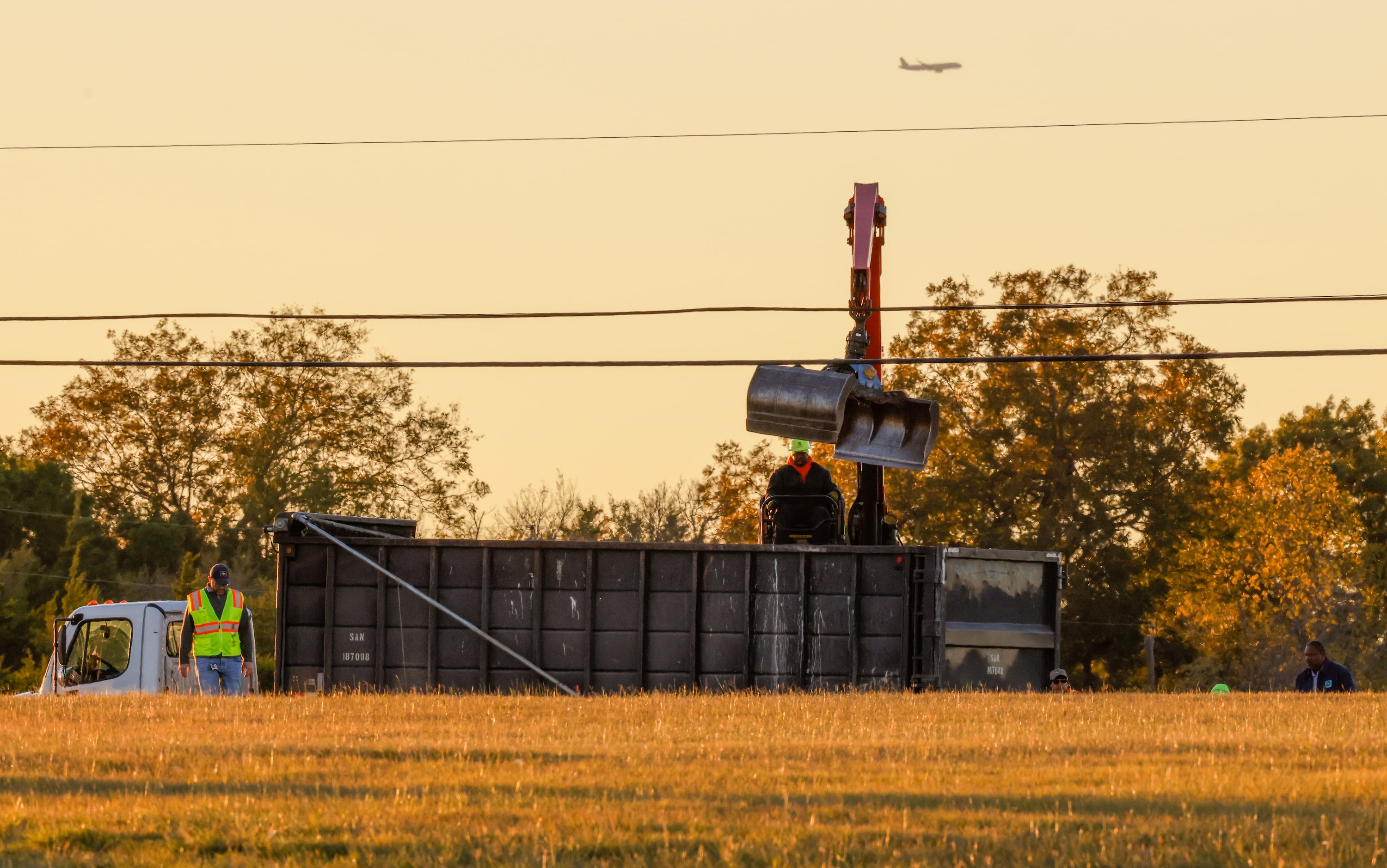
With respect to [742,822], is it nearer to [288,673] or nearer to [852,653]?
[852,653]

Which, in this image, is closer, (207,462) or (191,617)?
(191,617)

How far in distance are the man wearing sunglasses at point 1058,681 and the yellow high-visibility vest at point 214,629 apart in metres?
8.23

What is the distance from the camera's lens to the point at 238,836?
7785 mm

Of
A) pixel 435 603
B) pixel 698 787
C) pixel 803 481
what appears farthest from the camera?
pixel 803 481

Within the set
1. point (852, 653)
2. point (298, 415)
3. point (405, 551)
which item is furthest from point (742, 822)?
point (298, 415)

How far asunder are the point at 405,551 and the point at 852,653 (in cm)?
488

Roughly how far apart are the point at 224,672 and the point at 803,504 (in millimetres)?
6230

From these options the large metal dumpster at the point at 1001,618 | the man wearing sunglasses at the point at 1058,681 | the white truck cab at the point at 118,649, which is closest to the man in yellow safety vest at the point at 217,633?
the white truck cab at the point at 118,649

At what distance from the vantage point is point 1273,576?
49938 millimetres

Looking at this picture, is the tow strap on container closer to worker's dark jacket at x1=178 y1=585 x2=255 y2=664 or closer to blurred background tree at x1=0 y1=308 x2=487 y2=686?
worker's dark jacket at x1=178 y1=585 x2=255 y2=664

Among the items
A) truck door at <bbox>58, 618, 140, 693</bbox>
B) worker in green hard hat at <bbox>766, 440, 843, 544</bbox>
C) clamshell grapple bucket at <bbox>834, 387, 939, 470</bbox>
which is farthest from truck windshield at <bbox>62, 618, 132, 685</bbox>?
clamshell grapple bucket at <bbox>834, 387, 939, 470</bbox>

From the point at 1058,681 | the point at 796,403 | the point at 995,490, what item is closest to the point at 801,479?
the point at 796,403

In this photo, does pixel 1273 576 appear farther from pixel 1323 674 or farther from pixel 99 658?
pixel 99 658

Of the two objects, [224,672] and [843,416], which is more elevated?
[843,416]
